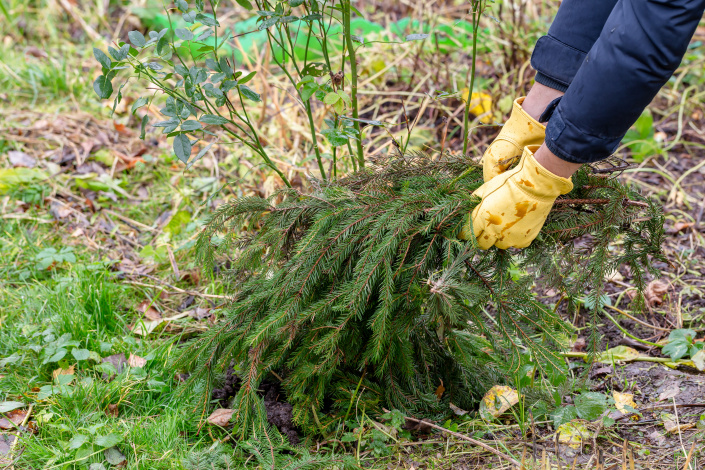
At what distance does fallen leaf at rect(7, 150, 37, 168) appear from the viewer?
3346mm

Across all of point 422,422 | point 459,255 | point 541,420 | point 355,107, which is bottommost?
point 541,420

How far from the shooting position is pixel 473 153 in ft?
11.2

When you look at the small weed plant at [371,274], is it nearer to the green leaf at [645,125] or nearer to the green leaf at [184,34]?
the green leaf at [184,34]

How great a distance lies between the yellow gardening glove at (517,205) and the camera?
5.10 feet

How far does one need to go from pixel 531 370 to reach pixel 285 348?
0.86m

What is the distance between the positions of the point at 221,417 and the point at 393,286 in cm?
77

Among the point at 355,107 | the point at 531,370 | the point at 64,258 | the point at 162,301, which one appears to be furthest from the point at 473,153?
the point at 64,258

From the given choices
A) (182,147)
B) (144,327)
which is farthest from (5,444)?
(182,147)

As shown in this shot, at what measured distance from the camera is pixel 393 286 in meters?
1.64

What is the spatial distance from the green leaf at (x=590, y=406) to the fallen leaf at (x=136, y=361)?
1.50 meters

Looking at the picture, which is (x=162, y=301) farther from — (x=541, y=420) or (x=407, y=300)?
(x=541, y=420)

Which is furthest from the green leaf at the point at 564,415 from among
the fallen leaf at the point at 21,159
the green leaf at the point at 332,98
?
the fallen leaf at the point at 21,159

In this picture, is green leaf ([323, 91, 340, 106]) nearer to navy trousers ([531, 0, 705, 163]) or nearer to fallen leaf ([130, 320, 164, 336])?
navy trousers ([531, 0, 705, 163])

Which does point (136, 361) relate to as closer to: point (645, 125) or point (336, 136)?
point (336, 136)
